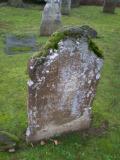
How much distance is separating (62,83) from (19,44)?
22.2 ft

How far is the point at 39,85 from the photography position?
8.21 metres

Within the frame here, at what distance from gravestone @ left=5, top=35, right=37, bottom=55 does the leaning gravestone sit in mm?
5947

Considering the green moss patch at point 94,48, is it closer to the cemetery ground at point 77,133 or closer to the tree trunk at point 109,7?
the cemetery ground at point 77,133

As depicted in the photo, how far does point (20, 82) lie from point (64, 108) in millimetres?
3374

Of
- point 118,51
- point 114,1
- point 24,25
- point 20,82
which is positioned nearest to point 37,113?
point 20,82

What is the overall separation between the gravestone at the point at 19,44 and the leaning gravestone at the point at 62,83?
19.5 ft

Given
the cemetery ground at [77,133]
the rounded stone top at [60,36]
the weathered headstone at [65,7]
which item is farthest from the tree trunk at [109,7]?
the rounded stone top at [60,36]

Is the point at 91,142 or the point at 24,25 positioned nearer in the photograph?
the point at 91,142

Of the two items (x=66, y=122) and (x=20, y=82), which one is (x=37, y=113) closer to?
(x=66, y=122)

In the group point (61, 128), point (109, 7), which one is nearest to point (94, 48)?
point (61, 128)

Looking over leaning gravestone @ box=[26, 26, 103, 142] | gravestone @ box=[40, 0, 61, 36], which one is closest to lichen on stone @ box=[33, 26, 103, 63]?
leaning gravestone @ box=[26, 26, 103, 142]

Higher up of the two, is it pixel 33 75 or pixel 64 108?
pixel 33 75

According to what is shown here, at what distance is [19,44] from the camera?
15.0 metres

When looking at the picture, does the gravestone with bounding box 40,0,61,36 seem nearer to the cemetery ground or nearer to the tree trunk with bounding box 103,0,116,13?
the cemetery ground
